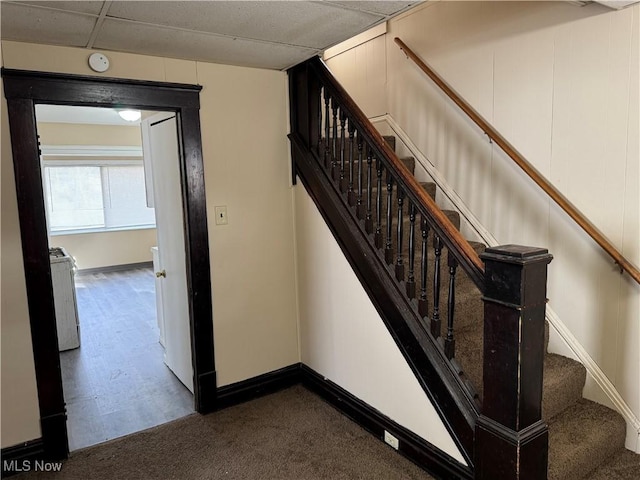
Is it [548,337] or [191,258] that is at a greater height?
[191,258]

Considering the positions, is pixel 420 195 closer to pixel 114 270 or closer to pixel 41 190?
pixel 41 190

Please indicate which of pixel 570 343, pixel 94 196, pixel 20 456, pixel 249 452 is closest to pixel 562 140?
pixel 570 343

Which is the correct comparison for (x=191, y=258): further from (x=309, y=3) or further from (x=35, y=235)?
(x=309, y=3)

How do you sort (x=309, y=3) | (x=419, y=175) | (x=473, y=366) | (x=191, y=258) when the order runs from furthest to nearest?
1. (x=419, y=175)
2. (x=191, y=258)
3. (x=473, y=366)
4. (x=309, y=3)

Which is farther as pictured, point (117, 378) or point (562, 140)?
point (117, 378)

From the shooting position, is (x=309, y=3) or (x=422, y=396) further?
(x=422, y=396)

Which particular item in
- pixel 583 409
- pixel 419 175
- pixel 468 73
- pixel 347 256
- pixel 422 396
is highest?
pixel 468 73

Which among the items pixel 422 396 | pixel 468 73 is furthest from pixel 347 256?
pixel 468 73

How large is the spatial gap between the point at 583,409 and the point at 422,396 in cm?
90

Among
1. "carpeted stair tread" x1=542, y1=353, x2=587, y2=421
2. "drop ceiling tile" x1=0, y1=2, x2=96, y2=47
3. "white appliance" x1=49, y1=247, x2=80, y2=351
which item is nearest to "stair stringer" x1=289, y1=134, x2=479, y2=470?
"carpeted stair tread" x1=542, y1=353, x2=587, y2=421

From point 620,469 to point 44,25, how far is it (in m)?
3.42

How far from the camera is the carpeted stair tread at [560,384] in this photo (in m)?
2.22

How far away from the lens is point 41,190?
90.7 inches

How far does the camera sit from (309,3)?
1.86 meters
